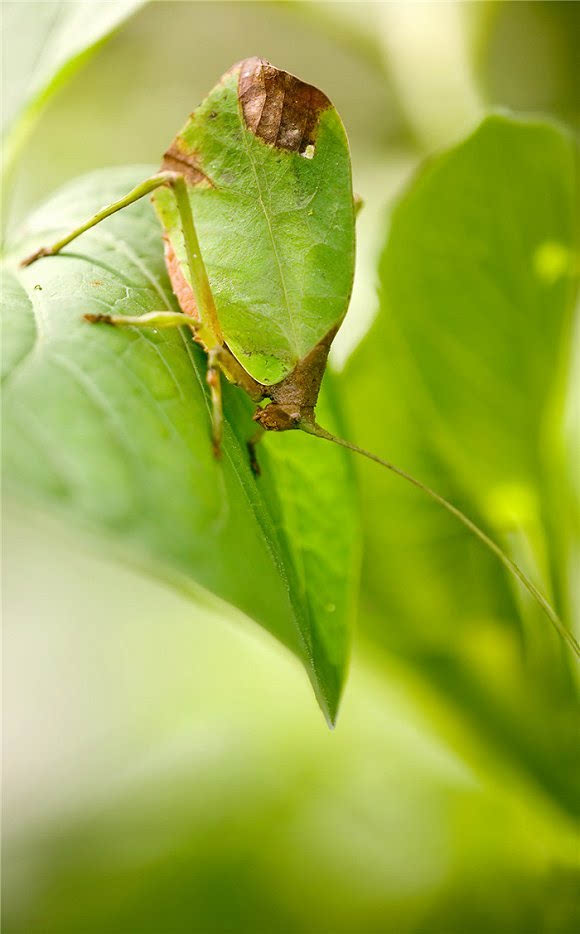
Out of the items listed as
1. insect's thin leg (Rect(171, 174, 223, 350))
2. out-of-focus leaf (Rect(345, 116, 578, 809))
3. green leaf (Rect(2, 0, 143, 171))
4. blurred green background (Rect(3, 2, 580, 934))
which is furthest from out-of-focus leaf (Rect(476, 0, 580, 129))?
insect's thin leg (Rect(171, 174, 223, 350))

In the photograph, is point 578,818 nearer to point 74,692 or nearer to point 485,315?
point 485,315

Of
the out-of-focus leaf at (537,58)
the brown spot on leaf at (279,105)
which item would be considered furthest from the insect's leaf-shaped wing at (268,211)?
the out-of-focus leaf at (537,58)

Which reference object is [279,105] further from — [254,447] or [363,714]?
[363,714]

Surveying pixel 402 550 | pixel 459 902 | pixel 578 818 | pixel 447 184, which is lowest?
pixel 459 902

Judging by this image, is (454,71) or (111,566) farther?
(111,566)

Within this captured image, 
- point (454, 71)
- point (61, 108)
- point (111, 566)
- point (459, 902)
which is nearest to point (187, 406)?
point (459, 902)

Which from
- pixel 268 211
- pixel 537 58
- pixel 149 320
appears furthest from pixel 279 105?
pixel 537 58

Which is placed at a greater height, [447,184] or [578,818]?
[447,184]
